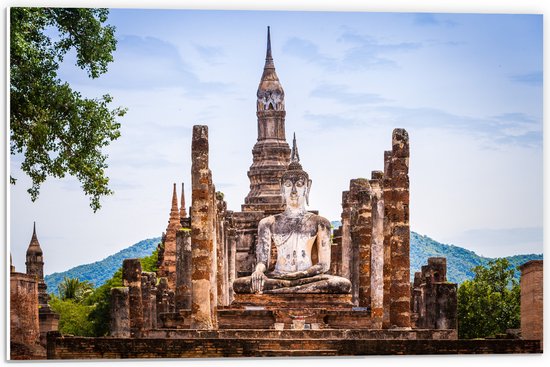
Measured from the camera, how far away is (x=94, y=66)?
24766mm

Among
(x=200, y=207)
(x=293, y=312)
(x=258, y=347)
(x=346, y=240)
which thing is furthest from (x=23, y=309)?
(x=346, y=240)

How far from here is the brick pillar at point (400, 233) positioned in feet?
84.0

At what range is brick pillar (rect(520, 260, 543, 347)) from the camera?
925 inches

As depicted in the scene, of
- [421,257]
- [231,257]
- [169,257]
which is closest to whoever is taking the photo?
[231,257]

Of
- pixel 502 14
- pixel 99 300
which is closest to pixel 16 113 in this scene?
pixel 502 14

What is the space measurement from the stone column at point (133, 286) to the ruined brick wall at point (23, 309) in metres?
1.32

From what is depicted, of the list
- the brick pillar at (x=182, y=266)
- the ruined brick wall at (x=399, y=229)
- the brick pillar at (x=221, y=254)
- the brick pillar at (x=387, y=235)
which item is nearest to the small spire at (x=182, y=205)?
the brick pillar at (x=221, y=254)

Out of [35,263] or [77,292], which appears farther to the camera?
[77,292]

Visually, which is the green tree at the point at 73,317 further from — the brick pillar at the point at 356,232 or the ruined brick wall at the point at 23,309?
the ruined brick wall at the point at 23,309

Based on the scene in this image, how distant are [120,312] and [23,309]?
1.28 meters

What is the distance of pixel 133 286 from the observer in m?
27.2

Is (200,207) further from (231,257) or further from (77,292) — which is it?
(77,292)

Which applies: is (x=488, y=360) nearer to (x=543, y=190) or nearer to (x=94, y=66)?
(x=543, y=190)

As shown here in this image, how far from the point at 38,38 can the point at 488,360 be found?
266 inches
